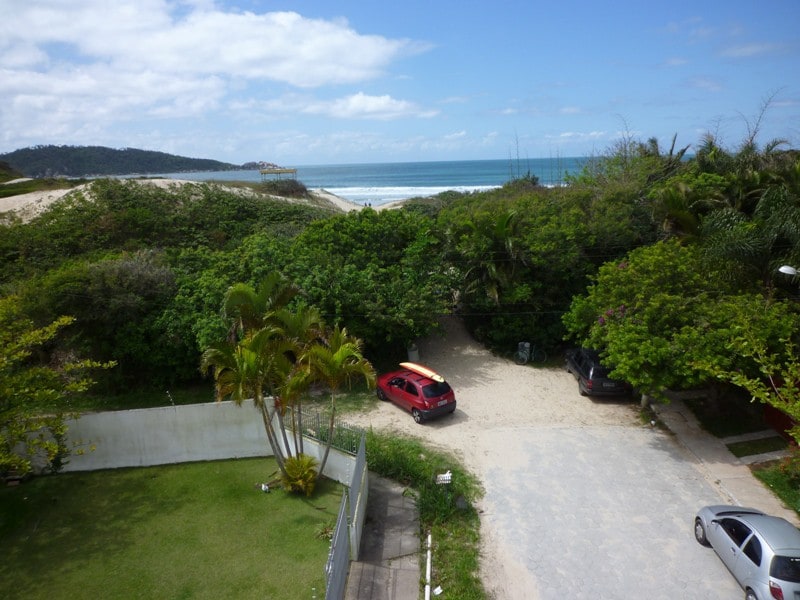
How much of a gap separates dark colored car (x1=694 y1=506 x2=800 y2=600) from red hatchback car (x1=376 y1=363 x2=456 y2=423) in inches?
276

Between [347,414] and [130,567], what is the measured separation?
23.7ft

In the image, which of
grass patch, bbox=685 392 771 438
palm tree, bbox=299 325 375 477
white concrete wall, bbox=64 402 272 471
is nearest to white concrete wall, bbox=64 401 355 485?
white concrete wall, bbox=64 402 272 471

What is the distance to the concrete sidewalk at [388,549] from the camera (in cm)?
913

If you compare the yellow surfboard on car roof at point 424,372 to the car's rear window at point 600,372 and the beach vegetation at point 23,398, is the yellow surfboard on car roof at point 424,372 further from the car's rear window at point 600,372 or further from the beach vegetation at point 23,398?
the beach vegetation at point 23,398

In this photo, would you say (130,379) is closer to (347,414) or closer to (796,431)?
(347,414)

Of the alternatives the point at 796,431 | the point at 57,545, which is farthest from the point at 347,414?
the point at 796,431

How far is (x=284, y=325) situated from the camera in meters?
11.6

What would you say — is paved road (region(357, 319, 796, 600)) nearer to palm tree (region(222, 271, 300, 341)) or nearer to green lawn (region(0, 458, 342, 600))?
green lawn (region(0, 458, 342, 600))

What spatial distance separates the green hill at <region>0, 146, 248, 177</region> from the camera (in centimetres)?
10281

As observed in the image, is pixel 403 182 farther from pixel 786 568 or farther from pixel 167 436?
pixel 786 568

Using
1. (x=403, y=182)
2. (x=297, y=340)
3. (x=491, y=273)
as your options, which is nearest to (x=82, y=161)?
(x=403, y=182)

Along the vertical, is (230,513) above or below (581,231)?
below

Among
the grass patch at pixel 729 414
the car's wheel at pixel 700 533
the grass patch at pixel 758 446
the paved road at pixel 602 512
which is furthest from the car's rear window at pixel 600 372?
the car's wheel at pixel 700 533

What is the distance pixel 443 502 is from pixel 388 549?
5.29 feet
